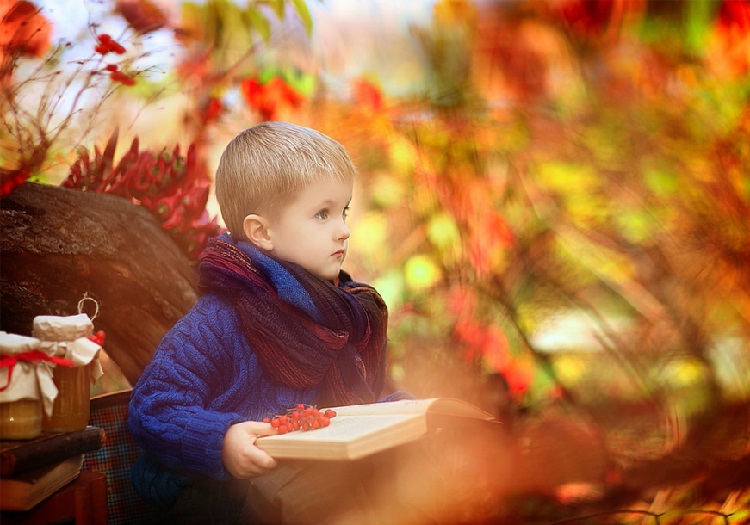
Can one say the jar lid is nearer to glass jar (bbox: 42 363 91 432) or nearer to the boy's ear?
glass jar (bbox: 42 363 91 432)

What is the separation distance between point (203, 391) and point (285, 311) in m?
0.19

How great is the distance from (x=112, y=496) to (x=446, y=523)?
0.67 meters

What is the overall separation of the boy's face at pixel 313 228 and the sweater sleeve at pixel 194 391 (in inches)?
5.9

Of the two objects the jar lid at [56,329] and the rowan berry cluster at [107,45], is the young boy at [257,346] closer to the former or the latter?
the jar lid at [56,329]

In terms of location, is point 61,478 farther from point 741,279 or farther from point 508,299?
point 741,279

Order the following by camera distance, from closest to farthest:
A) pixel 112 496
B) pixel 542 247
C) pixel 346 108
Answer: pixel 112 496, pixel 346 108, pixel 542 247

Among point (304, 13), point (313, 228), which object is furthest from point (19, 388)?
point (304, 13)

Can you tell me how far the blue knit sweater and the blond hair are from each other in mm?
87

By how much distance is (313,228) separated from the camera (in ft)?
4.78

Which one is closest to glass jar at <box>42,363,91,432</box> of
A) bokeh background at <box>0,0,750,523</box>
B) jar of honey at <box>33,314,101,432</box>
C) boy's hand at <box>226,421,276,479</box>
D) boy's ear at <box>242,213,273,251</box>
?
jar of honey at <box>33,314,101,432</box>

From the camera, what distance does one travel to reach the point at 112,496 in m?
1.52

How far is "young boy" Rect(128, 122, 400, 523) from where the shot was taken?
4.40 feet

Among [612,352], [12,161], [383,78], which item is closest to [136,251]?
[12,161]

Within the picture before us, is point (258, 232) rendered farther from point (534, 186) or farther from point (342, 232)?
point (534, 186)
